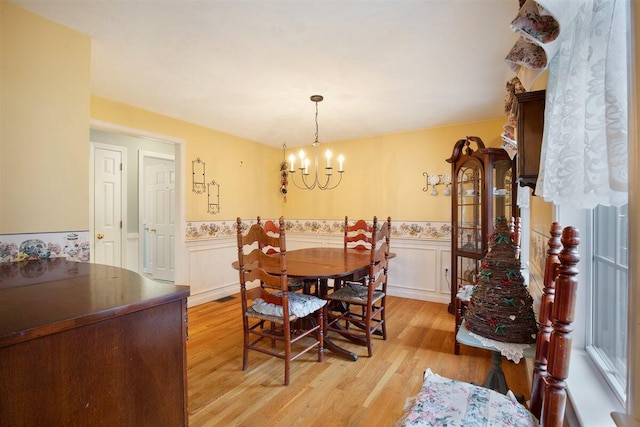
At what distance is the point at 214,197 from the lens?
3895mm

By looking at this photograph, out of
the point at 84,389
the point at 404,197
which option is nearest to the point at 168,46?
the point at 84,389

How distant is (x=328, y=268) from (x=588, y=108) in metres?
1.78

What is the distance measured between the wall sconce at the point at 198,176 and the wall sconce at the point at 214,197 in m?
0.10

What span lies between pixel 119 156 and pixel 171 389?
4111 millimetres

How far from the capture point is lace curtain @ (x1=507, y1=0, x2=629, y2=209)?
689mm

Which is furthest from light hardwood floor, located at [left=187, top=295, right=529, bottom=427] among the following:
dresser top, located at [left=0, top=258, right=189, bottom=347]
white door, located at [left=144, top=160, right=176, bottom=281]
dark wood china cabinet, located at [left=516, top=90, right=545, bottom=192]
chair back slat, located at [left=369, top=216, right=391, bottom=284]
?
white door, located at [left=144, top=160, right=176, bottom=281]

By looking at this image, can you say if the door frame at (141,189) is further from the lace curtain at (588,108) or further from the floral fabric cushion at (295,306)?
the lace curtain at (588,108)

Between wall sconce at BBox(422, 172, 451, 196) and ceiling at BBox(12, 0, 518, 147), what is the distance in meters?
0.74

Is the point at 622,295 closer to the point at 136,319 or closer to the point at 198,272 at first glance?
the point at 136,319

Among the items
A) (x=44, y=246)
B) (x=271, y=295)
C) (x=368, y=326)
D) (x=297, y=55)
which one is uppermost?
(x=297, y=55)

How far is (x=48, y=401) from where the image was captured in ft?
2.28

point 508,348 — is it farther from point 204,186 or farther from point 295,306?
point 204,186

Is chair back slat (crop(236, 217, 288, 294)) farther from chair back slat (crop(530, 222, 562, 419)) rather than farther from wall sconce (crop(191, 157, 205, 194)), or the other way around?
wall sconce (crop(191, 157, 205, 194))

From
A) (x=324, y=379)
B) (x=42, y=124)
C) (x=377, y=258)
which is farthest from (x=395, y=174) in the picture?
(x=42, y=124)
